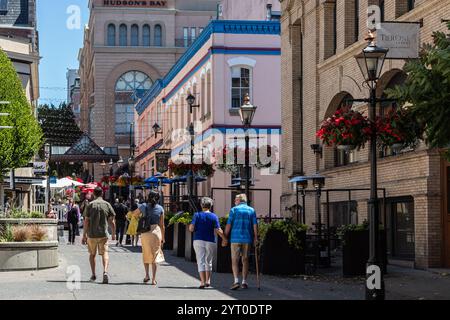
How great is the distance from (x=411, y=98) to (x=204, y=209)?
508 cm

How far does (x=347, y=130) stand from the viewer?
1702 cm

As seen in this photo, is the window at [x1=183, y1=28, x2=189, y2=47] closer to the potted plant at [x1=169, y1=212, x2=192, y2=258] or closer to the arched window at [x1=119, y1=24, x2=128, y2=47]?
the arched window at [x1=119, y1=24, x2=128, y2=47]

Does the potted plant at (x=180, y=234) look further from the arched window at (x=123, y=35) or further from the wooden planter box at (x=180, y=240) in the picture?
the arched window at (x=123, y=35)

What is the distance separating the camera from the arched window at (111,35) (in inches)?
3676

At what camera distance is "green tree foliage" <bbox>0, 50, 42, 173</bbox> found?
1997 inches

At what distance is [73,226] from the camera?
121 ft

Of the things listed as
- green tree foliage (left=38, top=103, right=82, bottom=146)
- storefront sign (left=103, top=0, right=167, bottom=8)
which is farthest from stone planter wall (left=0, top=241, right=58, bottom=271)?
green tree foliage (left=38, top=103, right=82, bottom=146)

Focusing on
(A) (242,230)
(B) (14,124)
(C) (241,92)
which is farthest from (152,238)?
(B) (14,124)

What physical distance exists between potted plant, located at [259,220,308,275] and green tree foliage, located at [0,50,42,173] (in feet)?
103

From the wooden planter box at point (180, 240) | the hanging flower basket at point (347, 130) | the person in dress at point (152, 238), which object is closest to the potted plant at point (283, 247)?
the person in dress at point (152, 238)

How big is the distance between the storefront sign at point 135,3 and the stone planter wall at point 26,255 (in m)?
73.2

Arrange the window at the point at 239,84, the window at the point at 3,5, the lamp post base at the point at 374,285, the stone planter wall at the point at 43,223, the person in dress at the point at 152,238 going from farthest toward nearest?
the window at the point at 3,5 → the window at the point at 239,84 → the stone planter wall at the point at 43,223 → the person in dress at the point at 152,238 → the lamp post base at the point at 374,285

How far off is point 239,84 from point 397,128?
26.8 metres
